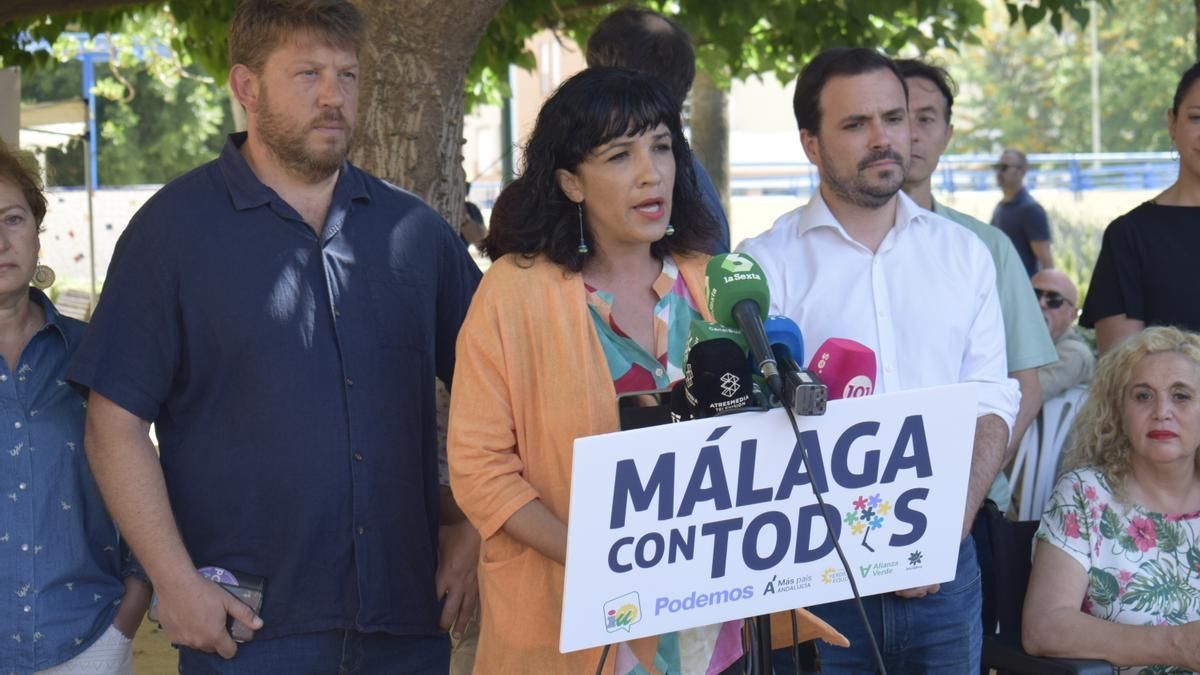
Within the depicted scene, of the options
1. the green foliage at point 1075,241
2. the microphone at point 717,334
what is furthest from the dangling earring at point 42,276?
the green foliage at point 1075,241

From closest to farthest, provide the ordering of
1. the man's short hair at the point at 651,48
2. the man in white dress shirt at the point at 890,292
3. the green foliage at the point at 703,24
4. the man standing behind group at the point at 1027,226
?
the man in white dress shirt at the point at 890,292 < the man's short hair at the point at 651,48 < the green foliage at the point at 703,24 < the man standing behind group at the point at 1027,226

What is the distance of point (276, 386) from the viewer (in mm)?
2982

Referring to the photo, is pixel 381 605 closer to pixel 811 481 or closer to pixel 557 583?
pixel 557 583

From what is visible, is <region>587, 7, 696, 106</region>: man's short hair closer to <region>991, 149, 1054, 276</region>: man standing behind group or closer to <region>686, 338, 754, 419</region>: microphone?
<region>686, 338, 754, 419</region>: microphone

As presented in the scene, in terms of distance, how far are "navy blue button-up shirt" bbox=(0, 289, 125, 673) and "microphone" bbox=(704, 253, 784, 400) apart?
165 cm

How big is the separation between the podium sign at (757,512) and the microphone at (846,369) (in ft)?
0.45

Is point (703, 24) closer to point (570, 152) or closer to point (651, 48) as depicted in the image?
point (651, 48)

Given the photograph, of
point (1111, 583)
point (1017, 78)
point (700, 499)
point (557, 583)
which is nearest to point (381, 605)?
Answer: point (557, 583)

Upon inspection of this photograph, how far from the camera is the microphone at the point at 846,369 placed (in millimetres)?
2393

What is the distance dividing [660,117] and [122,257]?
1.18m

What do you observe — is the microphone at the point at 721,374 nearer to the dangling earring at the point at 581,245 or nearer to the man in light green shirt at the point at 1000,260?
the dangling earring at the point at 581,245

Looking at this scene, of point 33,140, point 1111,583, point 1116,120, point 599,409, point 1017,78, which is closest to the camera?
point 599,409

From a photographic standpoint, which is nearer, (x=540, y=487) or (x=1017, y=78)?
(x=540, y=487)

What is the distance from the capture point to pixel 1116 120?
→ 55.2 metres
